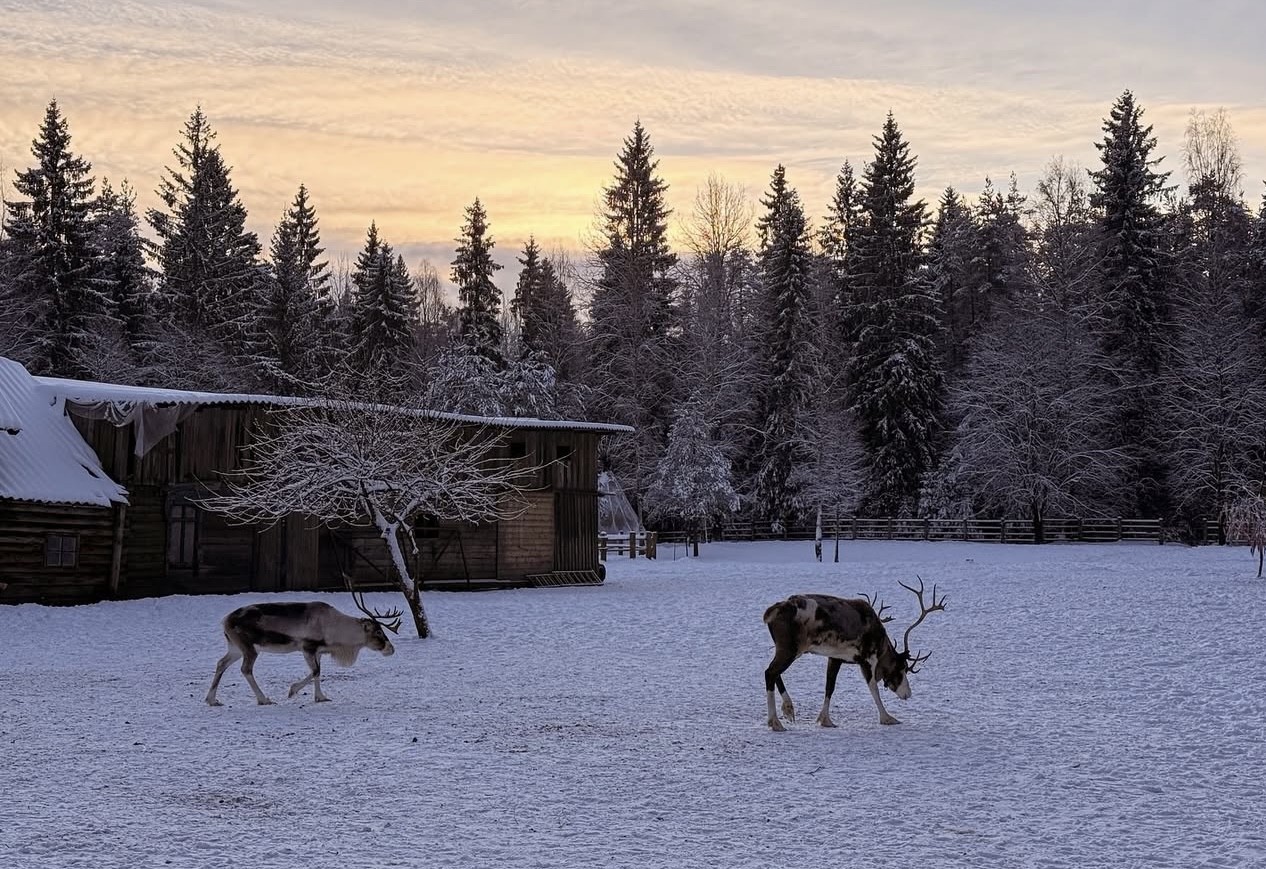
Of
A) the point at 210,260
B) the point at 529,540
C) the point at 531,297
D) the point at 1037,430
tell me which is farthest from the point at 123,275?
the point at 1037,430

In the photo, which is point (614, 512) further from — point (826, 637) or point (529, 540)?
point (826, 637)

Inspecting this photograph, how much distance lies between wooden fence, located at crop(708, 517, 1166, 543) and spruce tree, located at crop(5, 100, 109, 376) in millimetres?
31989

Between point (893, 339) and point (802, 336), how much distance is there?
17.9 ft

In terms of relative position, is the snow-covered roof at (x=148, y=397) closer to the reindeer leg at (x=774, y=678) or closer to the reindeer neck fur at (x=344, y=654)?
the reindeer neck fur at (x=344, y=654)

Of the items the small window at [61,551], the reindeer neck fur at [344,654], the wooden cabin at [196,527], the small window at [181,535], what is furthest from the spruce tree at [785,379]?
the reindeer neck fur at [344,654]

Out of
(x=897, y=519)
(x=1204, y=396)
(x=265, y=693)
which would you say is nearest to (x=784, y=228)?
(x=897, y=519)

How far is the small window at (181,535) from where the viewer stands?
32.7 meters

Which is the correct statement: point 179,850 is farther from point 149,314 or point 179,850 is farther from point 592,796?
point 149,314

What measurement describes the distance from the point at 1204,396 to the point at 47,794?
59.6 meters

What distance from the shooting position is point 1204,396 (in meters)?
59.4

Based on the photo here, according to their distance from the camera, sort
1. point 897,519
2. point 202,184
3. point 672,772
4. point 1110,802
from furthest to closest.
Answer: point 202,184 < point 897,519 < point 672,772 < point 1110,802

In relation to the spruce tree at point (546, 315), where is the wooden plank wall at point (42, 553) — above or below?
below

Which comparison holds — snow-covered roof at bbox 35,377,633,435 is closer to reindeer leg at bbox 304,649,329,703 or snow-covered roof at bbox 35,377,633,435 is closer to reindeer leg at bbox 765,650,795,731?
reindeer leg at bbox 304,649,329,703

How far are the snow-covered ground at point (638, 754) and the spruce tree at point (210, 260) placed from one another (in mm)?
42002
